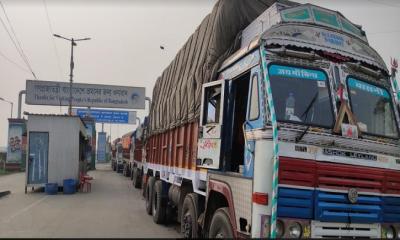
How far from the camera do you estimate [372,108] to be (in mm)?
6316

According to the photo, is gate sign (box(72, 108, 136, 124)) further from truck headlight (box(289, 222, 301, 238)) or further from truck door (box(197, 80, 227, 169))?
truck headlight (box(289, 222, 301, 238))

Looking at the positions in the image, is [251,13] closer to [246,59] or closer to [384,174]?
[246,59]

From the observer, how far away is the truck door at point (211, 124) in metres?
6.69

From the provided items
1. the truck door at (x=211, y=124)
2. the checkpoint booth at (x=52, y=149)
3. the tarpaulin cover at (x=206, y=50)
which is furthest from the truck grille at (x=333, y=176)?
the checkpoint booth at (x=52, y=149)

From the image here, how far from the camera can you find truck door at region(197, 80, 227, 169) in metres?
6.69

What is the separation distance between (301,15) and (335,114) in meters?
1.55

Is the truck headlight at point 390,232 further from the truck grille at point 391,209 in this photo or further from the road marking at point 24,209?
the road marking at point 24,209

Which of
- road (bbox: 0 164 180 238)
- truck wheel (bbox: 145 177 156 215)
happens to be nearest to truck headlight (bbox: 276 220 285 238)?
road (bbox: 0 164 180 238)

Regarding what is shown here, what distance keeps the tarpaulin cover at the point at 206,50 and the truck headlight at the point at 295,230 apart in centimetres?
340

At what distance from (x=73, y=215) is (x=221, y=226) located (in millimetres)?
8673

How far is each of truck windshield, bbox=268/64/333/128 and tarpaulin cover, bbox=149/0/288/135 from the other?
7.22ft

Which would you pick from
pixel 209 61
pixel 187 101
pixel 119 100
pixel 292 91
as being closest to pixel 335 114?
pixel 292 91

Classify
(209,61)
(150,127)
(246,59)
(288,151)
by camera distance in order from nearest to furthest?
(288,151) < (246,59) < (209,61) < (150,127)

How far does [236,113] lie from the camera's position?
22.2 feet
